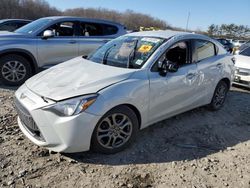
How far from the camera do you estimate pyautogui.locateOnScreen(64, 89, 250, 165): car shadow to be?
3410mm

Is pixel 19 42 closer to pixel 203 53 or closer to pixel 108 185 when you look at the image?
pixel 203 53

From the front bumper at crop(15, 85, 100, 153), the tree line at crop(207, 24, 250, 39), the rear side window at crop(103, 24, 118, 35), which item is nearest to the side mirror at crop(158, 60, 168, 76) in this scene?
the front bumper at crop(15, 85, 100, 153)

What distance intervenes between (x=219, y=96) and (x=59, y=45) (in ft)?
13.1

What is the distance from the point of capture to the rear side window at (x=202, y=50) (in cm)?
445

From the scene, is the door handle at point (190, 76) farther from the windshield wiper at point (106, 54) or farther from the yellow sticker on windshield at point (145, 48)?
the windshield wiper at point (106, 54)

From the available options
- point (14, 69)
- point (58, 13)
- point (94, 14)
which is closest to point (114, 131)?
point (14, 69)

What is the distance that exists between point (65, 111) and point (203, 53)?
280 centimetres

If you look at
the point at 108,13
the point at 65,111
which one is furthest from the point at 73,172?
the point at 108,13

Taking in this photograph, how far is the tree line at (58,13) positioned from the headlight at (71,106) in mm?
43434

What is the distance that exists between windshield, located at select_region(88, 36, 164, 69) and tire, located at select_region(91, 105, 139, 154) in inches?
29.0

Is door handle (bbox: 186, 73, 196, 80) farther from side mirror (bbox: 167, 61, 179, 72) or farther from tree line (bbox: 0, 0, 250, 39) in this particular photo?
tree line (bbox: 0, 0, 250, 39)

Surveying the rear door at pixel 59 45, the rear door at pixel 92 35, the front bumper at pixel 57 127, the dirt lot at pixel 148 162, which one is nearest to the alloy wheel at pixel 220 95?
the dirt lot at pixel 148 162

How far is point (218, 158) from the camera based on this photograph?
354 cm

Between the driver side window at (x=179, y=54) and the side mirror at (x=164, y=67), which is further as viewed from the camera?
the driver side window at (x=179, y=54)
